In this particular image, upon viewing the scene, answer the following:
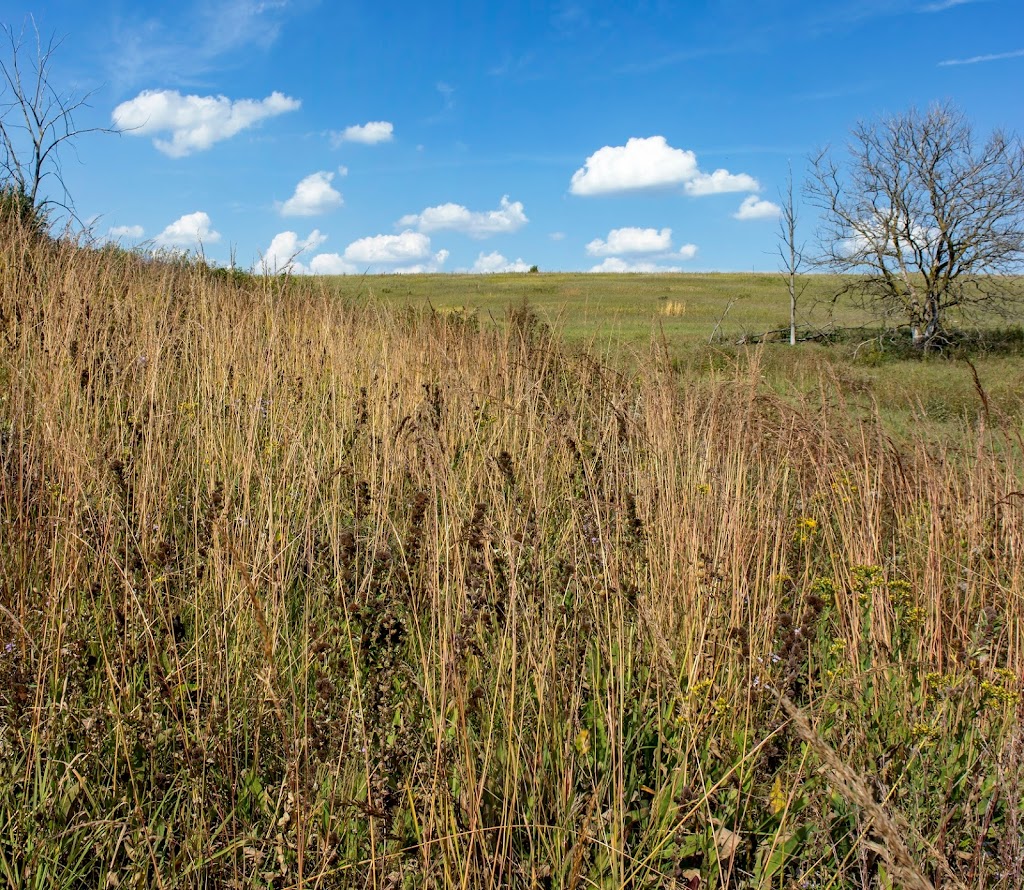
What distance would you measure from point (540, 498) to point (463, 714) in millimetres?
1248

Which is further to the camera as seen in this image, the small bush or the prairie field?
the small bush

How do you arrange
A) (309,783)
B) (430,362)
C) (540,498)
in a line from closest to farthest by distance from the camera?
1. (309,783)
2. (540,498)
3. (430,362)

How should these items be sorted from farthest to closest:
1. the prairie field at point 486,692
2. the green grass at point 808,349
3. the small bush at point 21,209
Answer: the small bush at point 21,209 → the green grass at point 808,349 → the prairie field at point 486,692

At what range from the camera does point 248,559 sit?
2.48 meters

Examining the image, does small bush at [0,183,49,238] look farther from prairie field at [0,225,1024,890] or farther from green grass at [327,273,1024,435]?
prairie field at [0,225,1024,890]

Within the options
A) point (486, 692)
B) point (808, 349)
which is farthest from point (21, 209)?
point (808, 349)

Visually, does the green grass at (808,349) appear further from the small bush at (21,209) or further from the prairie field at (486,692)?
the small bush at (21,209)

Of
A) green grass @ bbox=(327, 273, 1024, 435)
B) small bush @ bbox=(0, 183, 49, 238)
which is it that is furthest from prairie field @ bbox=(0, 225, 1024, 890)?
small bush @ bbox=(0, 183, 49, 238)

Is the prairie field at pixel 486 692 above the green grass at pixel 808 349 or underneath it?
underneath

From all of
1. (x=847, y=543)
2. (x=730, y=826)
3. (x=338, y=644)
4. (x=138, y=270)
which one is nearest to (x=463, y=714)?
(x=730, y=826)

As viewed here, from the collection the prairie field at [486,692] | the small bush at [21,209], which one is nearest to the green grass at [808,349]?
the prairie field at [486,692]

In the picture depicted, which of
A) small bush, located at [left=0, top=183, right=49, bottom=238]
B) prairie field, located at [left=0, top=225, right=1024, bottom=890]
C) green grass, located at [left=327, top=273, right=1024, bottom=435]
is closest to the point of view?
prairie field, located at [left=0, top=225, right=1024, bottom=890]

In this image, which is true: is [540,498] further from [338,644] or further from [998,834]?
[998,834]

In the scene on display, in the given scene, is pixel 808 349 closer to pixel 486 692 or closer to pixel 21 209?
pixel 21 209
